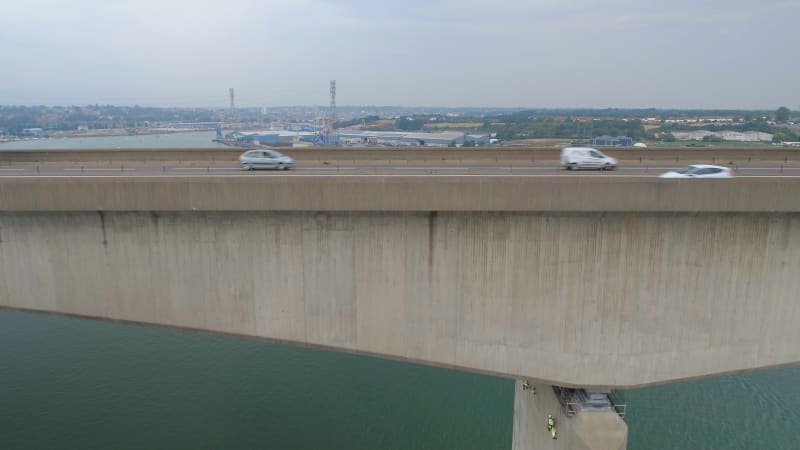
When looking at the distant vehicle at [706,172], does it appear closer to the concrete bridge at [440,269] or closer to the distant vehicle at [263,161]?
the concrete bridge at [440,269]

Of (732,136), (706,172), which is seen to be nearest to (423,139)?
(732,136)

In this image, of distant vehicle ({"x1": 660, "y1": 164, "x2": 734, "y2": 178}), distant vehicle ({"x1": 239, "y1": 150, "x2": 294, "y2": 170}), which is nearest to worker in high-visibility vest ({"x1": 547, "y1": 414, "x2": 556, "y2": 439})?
distant vehicle ({"x1": 660, "y1": 164, "x2": 734, "y2": 178})

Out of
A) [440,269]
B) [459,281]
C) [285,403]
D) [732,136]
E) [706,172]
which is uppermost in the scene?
[732,136]

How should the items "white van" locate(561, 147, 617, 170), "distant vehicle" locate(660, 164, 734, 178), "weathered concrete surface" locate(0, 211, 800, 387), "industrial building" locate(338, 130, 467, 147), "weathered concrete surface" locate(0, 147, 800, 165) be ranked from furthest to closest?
"industrial building" locate(338, 130, 467, 147) < "weathered concrete surface" locate(0, 147, 800, 165) < "white van" locate(561, 147, 617, 170) < "distant vehicle" locate(660, 164, 734, 178) < "weathered concrete surface" locate(0, 211, 800, 387)

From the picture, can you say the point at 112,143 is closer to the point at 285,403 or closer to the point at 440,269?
the point at 285,403

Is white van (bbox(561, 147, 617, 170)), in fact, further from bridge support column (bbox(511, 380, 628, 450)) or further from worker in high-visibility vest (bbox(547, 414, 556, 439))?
worker in high-visibility vest (bbox(547, 414, 556, 439))

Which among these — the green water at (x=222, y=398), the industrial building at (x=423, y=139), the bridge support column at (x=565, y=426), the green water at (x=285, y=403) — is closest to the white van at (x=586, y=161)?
the bridge support column at (x=565, y=426)

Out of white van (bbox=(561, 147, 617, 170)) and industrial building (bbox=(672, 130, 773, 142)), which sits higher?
industrial building (bbox=(672, 130, 773, 142))
